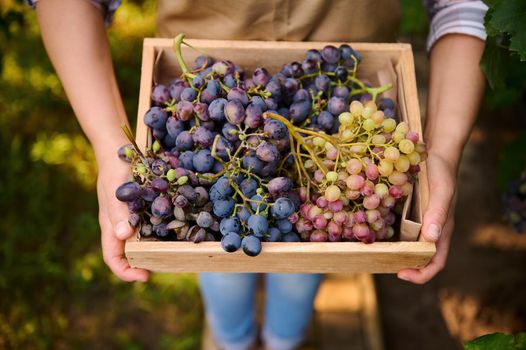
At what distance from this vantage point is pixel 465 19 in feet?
4.18

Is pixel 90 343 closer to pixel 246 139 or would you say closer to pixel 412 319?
pixel 412 319

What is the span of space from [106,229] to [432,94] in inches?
32.6

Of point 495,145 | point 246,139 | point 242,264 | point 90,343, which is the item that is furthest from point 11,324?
point 495,145

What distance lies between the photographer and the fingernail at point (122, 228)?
3.27 ft

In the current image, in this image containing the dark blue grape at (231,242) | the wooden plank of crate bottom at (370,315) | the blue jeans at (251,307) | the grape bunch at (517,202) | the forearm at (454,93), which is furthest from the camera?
the wooden plank of crate bottom at (370,315)

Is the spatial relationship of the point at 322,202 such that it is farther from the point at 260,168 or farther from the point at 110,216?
the point at 110,216

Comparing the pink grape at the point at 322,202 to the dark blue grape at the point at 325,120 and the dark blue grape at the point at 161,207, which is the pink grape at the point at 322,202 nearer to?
the dark blue grape at the point at 325,120

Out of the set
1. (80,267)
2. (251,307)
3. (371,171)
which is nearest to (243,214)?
(371,171)

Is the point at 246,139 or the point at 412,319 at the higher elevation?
the point at 246,139

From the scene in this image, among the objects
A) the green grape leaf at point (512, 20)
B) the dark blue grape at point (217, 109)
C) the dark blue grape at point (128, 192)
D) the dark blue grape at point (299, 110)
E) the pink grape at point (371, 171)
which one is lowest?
the dark blue grape at point (128, 192)

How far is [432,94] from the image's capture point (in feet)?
4.37

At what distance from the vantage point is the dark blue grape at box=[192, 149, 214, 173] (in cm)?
98

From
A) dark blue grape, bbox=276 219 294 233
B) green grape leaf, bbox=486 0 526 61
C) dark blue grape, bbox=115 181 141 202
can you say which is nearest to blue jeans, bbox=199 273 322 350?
dark blue grape, bbox=276 219 294 233

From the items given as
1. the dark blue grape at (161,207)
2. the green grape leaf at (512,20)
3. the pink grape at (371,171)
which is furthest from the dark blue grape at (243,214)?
the green grape leaf at (512,20)
